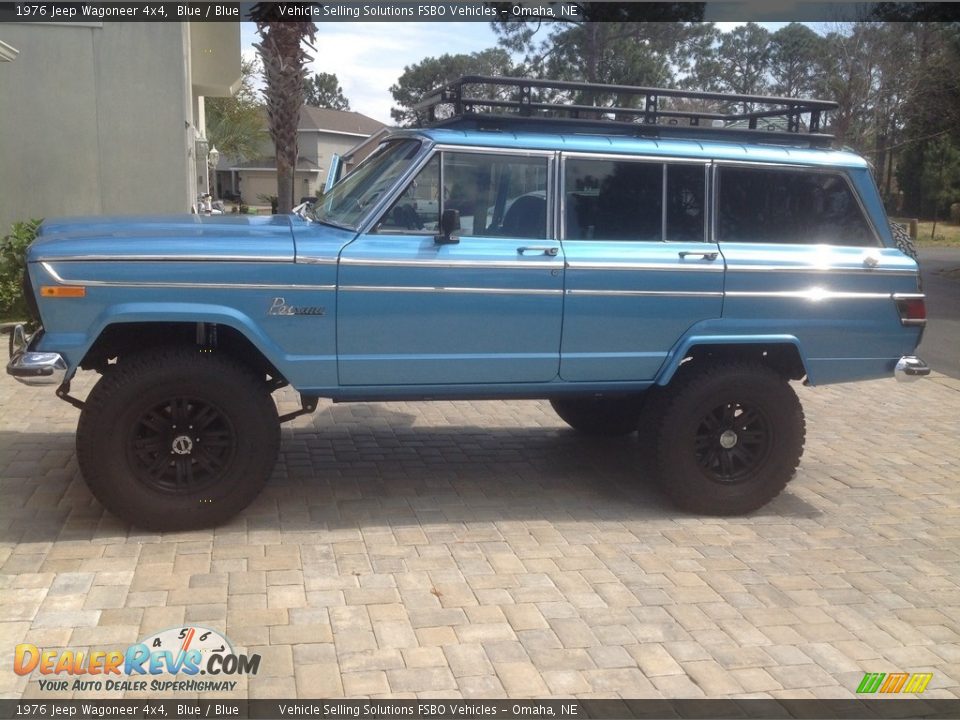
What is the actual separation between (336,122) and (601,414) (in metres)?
45.8

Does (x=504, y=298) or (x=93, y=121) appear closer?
(x=504, y=298)

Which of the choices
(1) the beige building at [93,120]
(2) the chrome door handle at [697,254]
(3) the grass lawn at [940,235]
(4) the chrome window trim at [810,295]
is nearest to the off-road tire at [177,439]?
(2) the chrome door handle at [697,254]

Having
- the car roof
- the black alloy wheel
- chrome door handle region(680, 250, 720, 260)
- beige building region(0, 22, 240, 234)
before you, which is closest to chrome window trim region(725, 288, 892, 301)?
chrome door handle region(680, 250, 720, 260)

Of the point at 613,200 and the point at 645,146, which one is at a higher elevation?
the point at 645,146

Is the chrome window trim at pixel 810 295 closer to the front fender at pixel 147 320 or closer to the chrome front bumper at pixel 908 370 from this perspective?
the chrome front bumper at pixel 908 370

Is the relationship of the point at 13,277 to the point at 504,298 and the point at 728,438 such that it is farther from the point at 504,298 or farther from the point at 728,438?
the point at 728,438

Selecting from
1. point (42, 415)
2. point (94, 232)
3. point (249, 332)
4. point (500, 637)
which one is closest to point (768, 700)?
point (500, 637)

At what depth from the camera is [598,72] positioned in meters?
20.7

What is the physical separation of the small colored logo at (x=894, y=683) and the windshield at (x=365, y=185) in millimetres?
3280

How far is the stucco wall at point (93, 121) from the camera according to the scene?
1187 centimetres

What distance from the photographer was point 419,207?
17.4 ft

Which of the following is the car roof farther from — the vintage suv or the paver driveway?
the paver driveway

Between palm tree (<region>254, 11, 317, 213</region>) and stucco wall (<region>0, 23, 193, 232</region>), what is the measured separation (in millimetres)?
3511

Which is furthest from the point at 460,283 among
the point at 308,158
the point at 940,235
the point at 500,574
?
the point at 308,158
